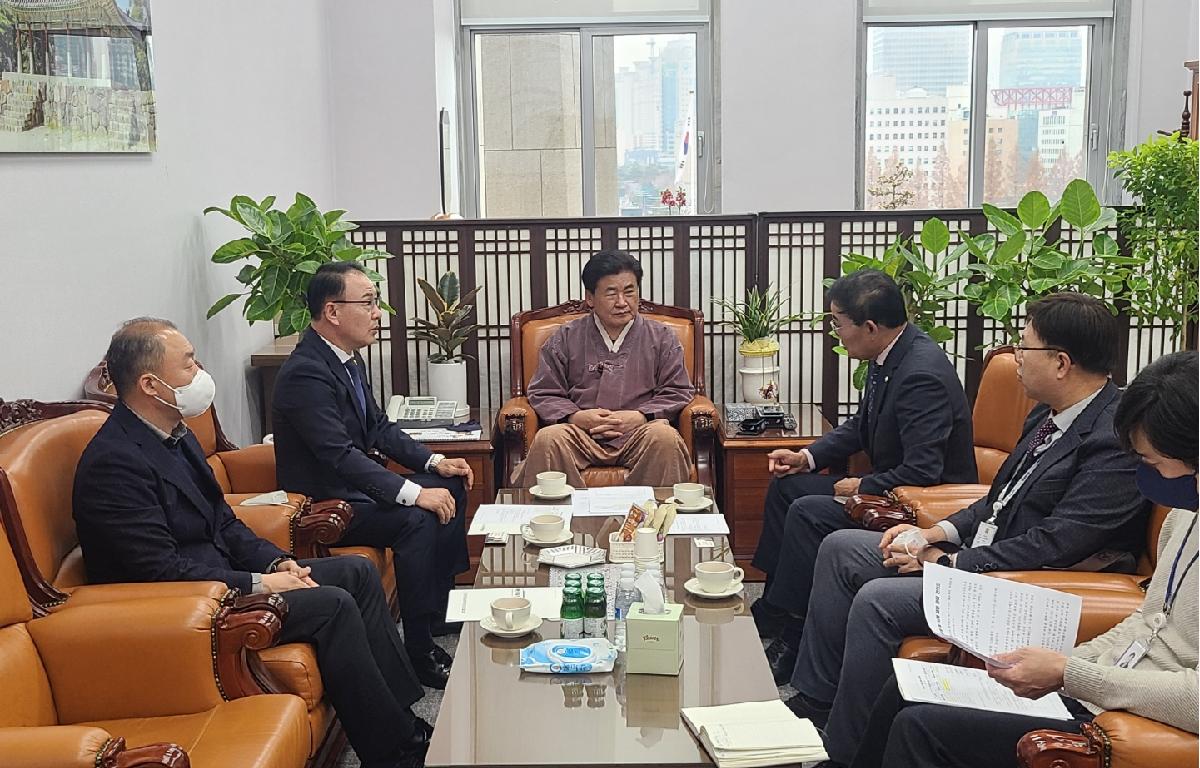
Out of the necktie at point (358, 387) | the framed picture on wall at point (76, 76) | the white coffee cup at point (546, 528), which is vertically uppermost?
the framed picture on wall at point (76, 76)

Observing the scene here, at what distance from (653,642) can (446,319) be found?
283 cm

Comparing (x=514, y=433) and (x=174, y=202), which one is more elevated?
(x=174, y=202)

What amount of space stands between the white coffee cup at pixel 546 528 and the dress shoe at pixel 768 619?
0.93 meters

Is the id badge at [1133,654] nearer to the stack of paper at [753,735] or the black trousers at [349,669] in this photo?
the stack of paper at [753,735]

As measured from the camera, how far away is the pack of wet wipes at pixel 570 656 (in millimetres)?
2373

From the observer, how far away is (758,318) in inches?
194

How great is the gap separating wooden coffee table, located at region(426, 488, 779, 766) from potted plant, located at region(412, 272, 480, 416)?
231cm

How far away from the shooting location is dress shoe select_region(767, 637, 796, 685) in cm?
354

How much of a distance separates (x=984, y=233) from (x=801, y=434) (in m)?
1.28

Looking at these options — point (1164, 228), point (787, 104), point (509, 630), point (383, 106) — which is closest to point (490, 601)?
point (509, 630)

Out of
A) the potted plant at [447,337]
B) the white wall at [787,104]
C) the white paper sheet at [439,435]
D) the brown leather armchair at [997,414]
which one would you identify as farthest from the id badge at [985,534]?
the white wall at [787,104]

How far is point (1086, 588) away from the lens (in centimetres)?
257

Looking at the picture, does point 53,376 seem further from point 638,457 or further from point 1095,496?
point 1095,496

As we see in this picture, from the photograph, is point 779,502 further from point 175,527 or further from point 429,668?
point 175,527
